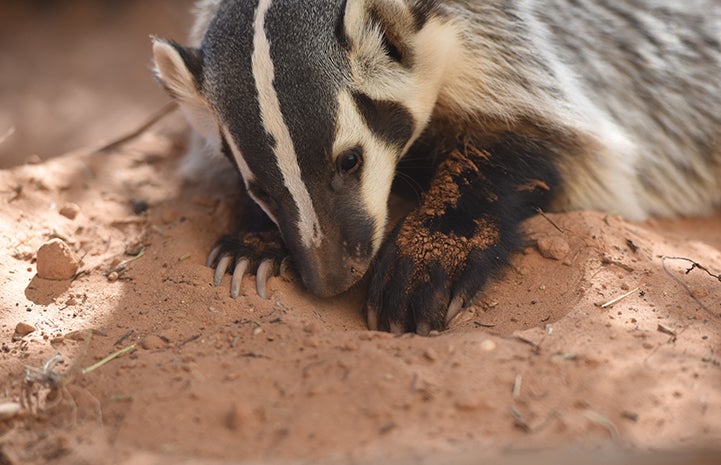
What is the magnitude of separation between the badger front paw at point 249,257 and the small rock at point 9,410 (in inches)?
24.3

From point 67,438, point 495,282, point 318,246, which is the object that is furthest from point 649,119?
point 67,438

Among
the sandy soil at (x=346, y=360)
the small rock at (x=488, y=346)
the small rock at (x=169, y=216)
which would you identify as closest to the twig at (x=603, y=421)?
the sandy soil at (x=346, y=360)

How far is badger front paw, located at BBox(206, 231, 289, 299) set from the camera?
6.75 feet

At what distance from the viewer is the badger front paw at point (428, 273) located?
1.99m

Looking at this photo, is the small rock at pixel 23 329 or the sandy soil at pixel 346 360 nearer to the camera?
the sandy soil at pixel 346 360

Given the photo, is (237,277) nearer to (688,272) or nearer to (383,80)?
(383,80)

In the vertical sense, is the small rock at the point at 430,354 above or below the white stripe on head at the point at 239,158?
below

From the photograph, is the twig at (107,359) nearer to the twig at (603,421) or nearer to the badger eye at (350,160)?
the badger eye at (350,160)

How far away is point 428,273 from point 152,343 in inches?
29.3

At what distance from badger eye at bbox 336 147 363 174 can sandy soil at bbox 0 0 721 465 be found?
0.39 meters

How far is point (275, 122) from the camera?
5.85ft

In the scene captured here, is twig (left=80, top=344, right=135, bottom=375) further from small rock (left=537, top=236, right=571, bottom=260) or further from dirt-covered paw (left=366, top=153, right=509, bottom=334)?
small rock (left=537, top=236, right=571, bottom=260)

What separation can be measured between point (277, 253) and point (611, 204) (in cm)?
110

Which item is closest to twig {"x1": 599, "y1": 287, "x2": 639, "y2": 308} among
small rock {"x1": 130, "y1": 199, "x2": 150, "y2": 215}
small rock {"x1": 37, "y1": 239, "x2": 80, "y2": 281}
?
small rock {"x1": 37, "y1": 239, "x2": 80, "y2": 281}
